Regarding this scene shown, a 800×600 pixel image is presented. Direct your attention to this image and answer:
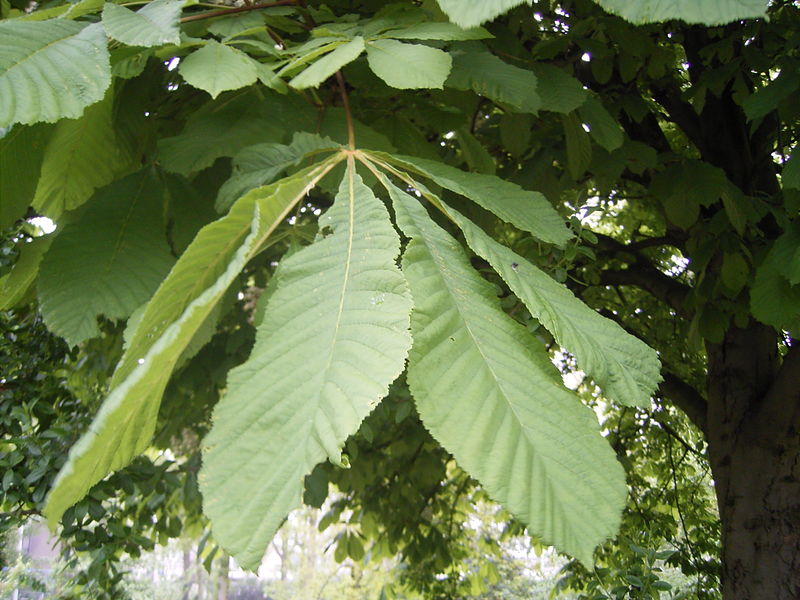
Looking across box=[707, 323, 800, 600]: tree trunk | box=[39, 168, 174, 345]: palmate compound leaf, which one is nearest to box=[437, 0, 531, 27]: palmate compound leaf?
box=[39, 168, 174, 345]: palmate compound leaf

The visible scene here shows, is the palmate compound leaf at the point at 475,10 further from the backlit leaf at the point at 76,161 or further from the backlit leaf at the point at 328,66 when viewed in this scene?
the backlit leaf at the point at 76,161

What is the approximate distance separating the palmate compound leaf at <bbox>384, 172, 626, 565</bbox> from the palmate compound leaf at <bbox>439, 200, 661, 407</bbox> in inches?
1.2

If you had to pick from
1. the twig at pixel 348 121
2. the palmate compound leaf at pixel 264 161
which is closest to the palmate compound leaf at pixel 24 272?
the palmate compound leaf at pixel 264 161

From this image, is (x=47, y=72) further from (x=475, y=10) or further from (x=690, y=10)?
(x=690, y=10)

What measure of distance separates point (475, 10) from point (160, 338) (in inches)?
15.7

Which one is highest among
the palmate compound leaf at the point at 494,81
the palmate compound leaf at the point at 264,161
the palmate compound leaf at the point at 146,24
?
the palmate compound leaf at the point at 146,24

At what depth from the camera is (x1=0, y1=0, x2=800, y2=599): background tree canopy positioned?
457 mm

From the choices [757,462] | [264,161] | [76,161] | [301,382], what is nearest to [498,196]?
[264,161]

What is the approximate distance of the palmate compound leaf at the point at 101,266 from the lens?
80cm

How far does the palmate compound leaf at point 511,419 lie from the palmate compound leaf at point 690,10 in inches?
11.4

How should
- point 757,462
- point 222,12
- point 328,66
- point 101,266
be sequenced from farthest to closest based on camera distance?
point 757,462, point 222,12, point 101,266, point 328,66

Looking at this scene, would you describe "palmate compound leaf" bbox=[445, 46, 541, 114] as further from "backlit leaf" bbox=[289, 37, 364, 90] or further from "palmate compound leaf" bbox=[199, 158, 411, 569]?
"palmate compound leaf" bbox=[199, 158, 411, 569]

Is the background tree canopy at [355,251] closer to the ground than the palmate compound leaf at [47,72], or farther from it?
closer to the ground

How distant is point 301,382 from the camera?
46 cm
